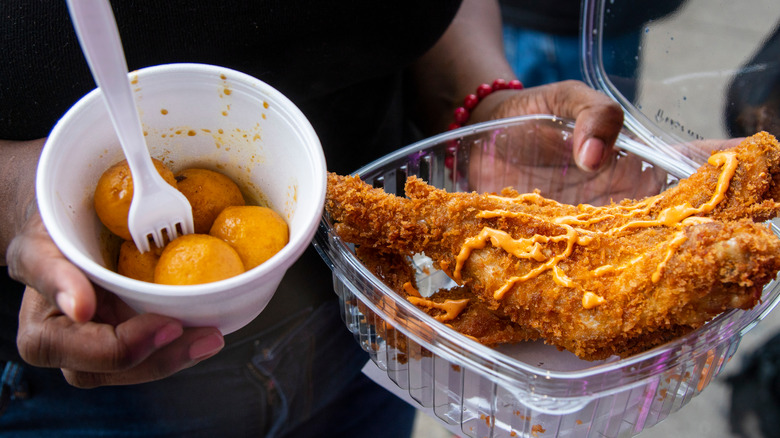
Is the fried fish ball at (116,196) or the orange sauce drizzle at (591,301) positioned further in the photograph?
the orange sauce drizzle at (591,301)

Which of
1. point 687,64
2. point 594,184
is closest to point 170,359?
point 594,184

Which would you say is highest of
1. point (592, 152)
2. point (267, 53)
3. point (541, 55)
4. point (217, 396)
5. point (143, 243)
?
point (267, 53)

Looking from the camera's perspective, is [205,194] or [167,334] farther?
[205,194]

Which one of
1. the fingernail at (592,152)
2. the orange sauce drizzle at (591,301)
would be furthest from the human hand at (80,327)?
the fingernail at (592,152)

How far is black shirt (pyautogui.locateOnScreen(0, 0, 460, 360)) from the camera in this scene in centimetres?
104

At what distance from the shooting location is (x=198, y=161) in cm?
101

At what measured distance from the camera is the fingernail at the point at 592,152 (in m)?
1.43

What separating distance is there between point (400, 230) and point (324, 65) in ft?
1.49

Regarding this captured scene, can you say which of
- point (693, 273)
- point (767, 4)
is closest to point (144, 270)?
point (693, 273)

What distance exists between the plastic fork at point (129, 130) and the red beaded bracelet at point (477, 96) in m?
1.12

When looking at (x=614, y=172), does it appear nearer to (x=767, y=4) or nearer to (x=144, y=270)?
(x=767, y=4)

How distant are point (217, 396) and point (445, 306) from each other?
710 millimetres

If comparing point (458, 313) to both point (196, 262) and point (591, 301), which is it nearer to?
point (591, 301)

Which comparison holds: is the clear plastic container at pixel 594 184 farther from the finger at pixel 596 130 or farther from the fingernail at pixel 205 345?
the fingernail at pixel 205 345
